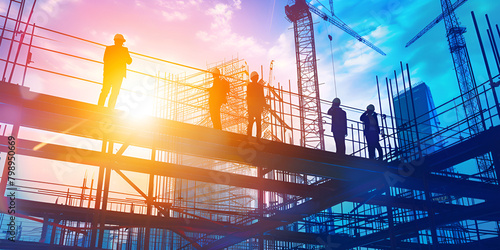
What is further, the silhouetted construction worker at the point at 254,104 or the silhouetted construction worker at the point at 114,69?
the silhouetted construction worker at the point at 254,104

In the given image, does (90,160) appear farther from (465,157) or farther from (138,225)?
(465,157)

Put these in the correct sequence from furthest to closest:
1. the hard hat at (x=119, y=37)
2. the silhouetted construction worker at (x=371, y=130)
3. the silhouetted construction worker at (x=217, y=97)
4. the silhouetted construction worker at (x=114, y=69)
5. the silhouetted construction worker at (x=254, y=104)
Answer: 1. the silhouetted construction worker at (x=371, y=130)
2. the silhouetted construction worker at (x=217, y=97)
3. the silhouetted construction worker at (x=254, y=104)
4. the hard hat at (x=119, y=37)
5. the silhouetted construction worker at (x=114, y=69)

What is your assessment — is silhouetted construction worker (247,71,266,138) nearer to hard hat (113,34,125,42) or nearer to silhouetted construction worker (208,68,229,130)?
silhouetted construction worker (208,68,229,130)

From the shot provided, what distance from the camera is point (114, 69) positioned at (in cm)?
1009

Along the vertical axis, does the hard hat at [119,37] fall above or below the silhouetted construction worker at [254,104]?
above

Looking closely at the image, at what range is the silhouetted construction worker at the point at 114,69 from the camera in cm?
993

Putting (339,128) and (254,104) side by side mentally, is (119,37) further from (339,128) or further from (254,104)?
(339,128)

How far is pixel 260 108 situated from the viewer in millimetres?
11031

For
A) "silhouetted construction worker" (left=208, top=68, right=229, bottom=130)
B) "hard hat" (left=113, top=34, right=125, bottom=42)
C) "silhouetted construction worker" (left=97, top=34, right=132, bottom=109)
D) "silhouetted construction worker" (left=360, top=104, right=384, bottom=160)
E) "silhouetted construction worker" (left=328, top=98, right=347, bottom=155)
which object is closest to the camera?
"silhouetted construction worker" (left=97, top=34, right=132, bottom=109)

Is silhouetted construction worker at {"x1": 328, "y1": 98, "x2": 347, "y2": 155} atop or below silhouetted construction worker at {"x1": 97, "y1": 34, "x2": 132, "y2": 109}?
below

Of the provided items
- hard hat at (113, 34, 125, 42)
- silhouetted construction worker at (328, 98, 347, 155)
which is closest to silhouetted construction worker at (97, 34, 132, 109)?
hard hat at (113, 34, 125, 42)

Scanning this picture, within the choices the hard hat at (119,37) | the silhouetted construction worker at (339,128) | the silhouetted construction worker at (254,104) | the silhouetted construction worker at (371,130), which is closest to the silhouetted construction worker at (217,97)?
the silhouetted construction worker at (254,104)

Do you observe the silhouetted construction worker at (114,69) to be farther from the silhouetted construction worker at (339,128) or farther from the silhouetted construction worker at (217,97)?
the silhouetted construction worker at (339,128)

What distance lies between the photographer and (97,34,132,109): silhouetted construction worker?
993 centimetres
